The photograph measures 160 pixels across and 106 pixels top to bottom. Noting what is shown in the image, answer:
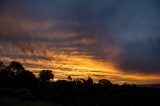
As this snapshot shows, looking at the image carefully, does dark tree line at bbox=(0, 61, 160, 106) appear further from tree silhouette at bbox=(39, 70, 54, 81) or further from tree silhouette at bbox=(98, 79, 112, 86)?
tree silhouette at bbox=(39, 70, 54, 81)

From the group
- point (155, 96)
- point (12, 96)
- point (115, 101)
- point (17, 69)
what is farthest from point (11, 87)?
point (155, 96)

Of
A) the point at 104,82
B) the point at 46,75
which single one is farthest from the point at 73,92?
the point at 46,75

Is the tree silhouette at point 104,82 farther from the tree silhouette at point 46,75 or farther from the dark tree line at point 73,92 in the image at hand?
the tree silhouette at point 46,75

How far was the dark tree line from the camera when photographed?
189 ft

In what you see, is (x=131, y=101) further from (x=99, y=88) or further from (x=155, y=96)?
(x=99, y=88)

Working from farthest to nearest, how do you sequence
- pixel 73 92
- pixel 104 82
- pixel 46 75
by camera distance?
pixel 46 75
pixel 104 82
pixel 73 92

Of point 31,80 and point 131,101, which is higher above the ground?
point 31,80

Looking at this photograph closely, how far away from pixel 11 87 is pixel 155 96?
109ft

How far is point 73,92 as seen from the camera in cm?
6644

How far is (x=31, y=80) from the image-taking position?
71.5m

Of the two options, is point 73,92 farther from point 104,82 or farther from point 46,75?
point 46,75

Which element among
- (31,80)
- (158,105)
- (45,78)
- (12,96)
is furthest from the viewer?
(45,78)

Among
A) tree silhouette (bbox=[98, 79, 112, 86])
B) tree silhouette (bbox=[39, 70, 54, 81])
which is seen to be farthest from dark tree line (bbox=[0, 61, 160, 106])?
tree silhouette (bbox=[39, 70, 54, 81])

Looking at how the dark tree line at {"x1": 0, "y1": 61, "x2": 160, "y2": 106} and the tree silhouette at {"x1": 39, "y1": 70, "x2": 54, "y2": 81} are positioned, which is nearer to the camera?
the dark tree line at {"x1": 0, "y1": 61, "x2": 160, "y2": 106}
